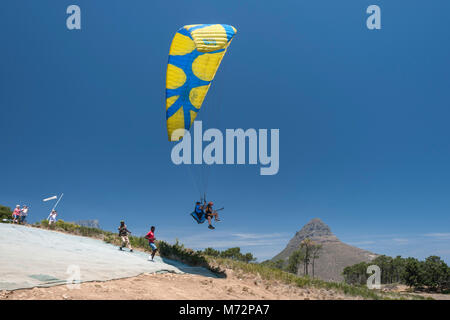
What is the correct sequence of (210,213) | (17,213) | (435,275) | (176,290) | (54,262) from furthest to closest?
(435,275) → (17,213) → (210,213) → (54,262) → (176,290)

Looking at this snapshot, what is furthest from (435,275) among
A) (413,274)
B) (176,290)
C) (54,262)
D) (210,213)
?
(54,262)

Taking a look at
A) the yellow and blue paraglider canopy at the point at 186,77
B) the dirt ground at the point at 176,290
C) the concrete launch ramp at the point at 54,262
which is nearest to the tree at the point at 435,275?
the dirt ground at the point at 176,290

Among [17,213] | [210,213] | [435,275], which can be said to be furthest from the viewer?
[435,275]

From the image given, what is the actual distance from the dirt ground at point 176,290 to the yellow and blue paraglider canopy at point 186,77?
7294mm

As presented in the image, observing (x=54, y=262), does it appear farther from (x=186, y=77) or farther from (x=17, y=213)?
(x=17, y=213)

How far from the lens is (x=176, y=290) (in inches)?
328

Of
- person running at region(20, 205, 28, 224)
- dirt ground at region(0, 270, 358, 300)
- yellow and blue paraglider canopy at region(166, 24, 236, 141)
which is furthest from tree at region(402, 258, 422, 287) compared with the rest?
person running at region(20, 205, 28, 224)

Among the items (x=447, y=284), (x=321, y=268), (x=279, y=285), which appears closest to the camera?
(x=279, y=285)

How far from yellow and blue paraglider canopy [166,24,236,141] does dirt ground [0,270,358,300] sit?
7.29 meters

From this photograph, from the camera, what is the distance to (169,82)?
13383mm

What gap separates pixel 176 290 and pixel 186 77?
9869mm
